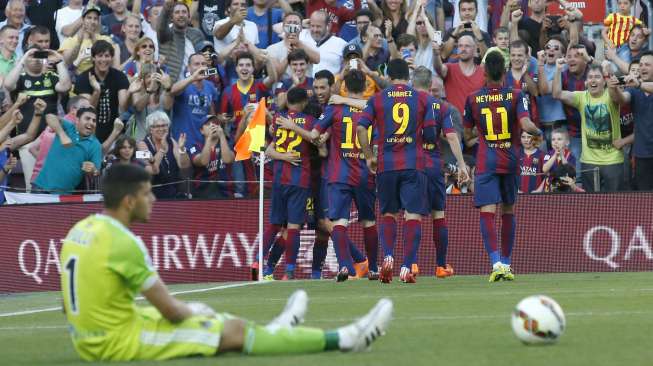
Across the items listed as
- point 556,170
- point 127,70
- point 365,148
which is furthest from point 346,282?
point 127,70

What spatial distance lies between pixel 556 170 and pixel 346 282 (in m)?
4.47

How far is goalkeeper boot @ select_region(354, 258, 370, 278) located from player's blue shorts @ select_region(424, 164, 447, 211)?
7.13 feet

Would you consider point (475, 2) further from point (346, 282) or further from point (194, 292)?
point (194, 292)

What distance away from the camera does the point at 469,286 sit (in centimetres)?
1559

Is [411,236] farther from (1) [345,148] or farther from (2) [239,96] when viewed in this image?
(2) [239,96]

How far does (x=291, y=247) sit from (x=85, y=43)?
5.36 metres

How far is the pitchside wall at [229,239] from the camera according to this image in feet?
64.4

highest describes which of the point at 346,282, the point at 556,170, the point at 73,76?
the point at 73,76

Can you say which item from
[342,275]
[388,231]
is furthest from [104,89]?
[388,231]

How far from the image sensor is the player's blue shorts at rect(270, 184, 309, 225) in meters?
18.8

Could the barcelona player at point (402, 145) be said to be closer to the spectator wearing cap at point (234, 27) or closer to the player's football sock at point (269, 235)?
the player's football sock at point (269, 235)

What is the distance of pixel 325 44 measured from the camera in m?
21.8

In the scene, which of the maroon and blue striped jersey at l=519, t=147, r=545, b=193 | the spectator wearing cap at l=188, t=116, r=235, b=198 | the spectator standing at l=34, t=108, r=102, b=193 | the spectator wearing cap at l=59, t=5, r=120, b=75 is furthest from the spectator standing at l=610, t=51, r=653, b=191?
the spectator wearing cap at l=59, t=5, r=120, b=75

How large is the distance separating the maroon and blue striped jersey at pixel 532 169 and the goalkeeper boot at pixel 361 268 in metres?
2.98
